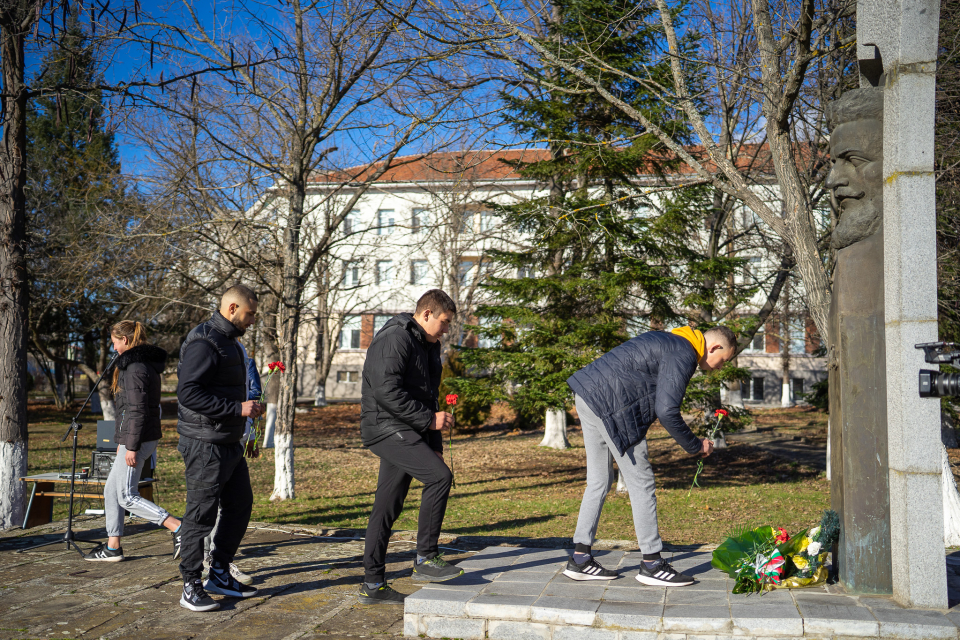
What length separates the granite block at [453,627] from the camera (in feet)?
14.0

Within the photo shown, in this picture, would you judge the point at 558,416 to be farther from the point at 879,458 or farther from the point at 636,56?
the point at 879,458

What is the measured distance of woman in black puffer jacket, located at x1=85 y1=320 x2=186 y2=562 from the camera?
582 cm

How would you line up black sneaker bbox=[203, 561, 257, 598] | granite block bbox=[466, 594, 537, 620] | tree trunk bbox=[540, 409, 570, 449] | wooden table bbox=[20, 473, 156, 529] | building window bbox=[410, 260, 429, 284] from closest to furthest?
granite block bbox=[466, 594, 537, 620]
black sneaker bbox=[203, 561, 257, 598]
wooden table bbox=[20, 473, 156, 529]
tree trunk bbox=[540, 409, 570, 449]
building window bbox=[410, 260, 429, 284]

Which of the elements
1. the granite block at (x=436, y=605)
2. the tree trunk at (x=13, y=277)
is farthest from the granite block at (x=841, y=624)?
the tree trunk at (x=13, y=277)

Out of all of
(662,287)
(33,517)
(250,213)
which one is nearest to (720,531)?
(662,287)

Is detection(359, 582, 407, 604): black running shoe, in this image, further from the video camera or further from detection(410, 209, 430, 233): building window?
detection(410, 209, 430, 233): building window

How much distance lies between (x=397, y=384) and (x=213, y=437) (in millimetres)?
1222

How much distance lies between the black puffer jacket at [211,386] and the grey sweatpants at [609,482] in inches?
89.7

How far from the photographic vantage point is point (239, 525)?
16.3 ft

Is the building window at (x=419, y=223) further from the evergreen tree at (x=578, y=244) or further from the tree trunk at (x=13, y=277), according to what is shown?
the tree trunk at (x=13, y=277)

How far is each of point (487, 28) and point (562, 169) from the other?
3.94m

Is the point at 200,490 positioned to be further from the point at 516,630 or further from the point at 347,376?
the point at 347,376

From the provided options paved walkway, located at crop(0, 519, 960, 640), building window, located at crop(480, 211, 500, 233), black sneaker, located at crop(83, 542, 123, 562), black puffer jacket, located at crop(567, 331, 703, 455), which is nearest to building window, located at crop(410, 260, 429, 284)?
building window, located at crop(480, 211, 500, 233)

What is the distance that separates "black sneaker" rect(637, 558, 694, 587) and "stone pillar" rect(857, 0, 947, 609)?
1.20 metres
